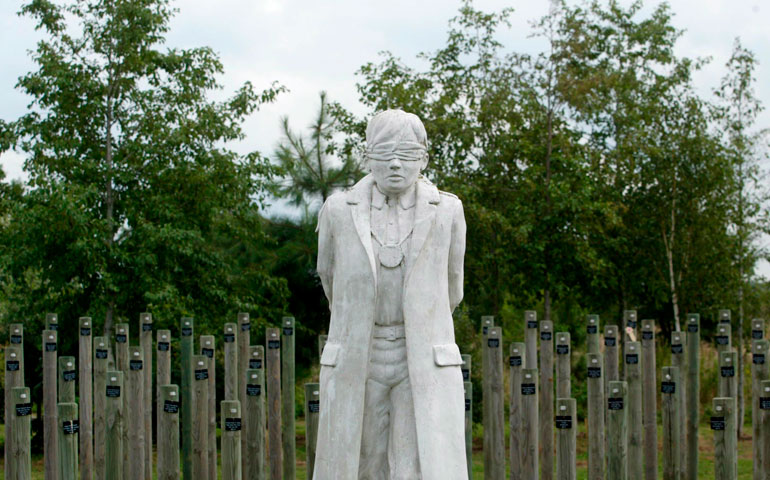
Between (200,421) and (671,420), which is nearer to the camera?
(671,420)

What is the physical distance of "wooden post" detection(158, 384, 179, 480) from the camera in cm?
851

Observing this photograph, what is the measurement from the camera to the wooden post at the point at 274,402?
382 inches

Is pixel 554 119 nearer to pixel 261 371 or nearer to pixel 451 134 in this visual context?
pixel 451 134

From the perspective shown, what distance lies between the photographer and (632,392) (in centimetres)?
874

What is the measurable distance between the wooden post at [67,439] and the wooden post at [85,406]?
4.87 ft

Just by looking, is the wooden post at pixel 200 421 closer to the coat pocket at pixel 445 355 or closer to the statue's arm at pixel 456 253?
the statue's arm at pixel 456 253

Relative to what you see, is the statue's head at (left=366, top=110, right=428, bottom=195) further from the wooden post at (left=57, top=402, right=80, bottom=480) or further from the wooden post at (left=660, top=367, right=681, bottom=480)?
the wooden post at (left=660, top=367, right=681, bottom=480)

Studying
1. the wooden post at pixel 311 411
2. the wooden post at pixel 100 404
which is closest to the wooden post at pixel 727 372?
the wooden post at pixel 311 411

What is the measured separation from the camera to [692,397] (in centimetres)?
1040

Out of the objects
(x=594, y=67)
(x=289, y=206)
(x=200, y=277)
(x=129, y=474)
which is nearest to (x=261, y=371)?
(x=129, y=474)

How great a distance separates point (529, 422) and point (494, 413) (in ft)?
2.50

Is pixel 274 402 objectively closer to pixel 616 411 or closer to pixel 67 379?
pixel 67 379

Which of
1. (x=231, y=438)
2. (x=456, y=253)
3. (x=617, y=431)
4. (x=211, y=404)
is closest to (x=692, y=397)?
(x=617, y=431)

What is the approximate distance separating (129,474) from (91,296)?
2944mm
